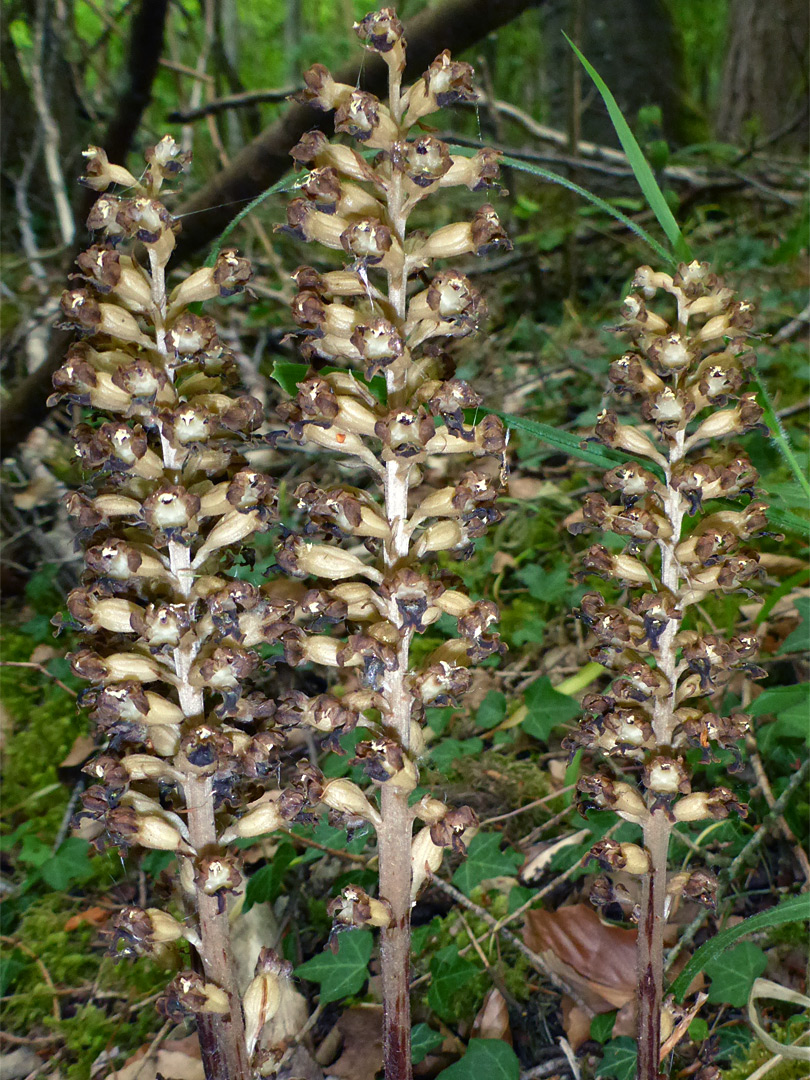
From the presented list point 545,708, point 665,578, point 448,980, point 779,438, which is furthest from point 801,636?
point 448,980

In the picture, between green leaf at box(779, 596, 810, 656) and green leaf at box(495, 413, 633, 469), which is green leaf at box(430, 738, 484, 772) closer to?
green leaf at box(779, 596, 810, 656)

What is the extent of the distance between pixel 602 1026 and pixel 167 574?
140 centimetres

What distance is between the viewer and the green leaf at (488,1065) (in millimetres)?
1735

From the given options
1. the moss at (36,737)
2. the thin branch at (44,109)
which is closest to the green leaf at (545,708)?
the moss at (36,737)

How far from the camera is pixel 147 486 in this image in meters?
1.57

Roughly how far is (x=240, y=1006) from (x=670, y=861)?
1.24 metres

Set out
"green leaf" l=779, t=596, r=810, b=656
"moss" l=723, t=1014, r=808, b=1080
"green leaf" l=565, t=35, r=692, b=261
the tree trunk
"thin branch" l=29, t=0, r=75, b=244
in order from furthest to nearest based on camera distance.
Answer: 1. the tree trunk
2. "thin branch" l=29, t=0, r=75, b=244
3. "green leaf" l=779, t=596, r=810, b=656
4. "moss" l=723, t=1014, r=808, b=1080
5. "green leaf" l=565, t=35, r=692, b=261

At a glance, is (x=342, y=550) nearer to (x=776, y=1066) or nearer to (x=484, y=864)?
(x=484, y=864)

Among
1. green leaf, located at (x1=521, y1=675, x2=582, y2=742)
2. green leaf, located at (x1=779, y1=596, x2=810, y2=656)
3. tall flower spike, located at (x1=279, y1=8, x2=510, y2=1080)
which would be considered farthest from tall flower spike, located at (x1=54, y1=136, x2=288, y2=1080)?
green leaf, located at (x1=779, y1=596, x2=810, y2=656)

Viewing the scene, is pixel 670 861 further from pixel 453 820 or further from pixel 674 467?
pixel 674 467

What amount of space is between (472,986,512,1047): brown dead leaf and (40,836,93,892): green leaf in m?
1.19

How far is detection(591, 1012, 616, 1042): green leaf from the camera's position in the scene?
1902mm

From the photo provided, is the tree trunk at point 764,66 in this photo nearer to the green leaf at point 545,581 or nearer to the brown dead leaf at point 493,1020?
the green leaf at point 545,581

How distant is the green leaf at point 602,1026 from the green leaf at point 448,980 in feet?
0.94
